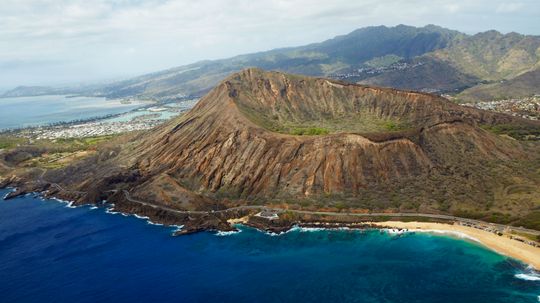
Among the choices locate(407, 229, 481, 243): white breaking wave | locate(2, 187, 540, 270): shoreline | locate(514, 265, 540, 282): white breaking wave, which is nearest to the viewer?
locate(514, 265, 540, 282): white breaking wave

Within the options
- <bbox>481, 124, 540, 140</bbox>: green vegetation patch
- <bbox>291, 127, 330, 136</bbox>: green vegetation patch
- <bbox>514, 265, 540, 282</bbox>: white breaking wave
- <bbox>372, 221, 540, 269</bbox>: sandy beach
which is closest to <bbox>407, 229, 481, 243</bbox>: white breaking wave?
<bbox>372, 221, 540, 269</bbox>: sandy beach

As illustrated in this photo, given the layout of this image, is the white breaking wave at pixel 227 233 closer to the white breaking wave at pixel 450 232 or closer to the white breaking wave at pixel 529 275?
the white breaking wave at pixel 450 232

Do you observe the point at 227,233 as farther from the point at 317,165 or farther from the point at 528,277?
the point at 528,277

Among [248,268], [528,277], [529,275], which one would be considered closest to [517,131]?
[529,275]

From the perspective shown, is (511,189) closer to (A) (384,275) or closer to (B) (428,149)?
(B) (428,149)

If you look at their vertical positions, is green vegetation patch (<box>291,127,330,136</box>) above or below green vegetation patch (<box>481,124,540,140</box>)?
above

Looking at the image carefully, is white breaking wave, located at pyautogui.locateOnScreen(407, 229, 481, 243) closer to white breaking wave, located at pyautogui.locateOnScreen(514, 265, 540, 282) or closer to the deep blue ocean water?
the deep blue ocean water
